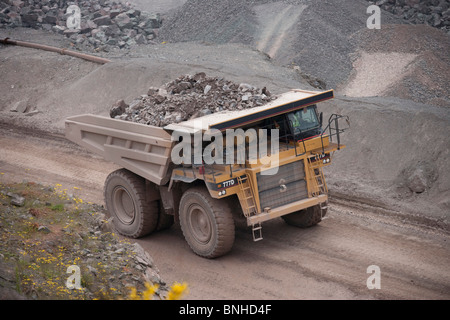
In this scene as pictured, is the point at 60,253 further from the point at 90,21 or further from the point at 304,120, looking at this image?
the point at 90,21

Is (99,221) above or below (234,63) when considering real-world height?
below

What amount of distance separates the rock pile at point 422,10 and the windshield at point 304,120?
18421 mm

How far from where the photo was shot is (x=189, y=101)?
38.1 ft

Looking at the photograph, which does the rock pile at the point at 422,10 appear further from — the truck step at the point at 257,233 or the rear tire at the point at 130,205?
the rear tire at the point at 130,205

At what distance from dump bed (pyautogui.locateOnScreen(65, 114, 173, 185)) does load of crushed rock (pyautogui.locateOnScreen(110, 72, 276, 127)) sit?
309 mm

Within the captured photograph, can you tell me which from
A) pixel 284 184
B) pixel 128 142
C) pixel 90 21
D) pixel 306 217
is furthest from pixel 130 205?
pixel 90 21

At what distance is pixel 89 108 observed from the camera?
2027 centimetres

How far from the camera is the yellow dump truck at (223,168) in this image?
1034cm

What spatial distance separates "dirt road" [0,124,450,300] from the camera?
31.5ft

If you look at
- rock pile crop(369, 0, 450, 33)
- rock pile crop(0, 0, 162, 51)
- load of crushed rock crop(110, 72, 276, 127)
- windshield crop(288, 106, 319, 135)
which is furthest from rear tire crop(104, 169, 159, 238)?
rock pile crop(369, 0, 450, 33)

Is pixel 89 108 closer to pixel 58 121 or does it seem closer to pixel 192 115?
pixel 58 121

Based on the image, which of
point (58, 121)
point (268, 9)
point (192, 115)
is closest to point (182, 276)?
point (192, 115)

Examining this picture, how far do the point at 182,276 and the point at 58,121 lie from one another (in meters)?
11.1

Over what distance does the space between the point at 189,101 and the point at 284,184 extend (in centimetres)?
250
